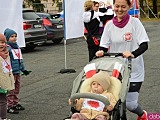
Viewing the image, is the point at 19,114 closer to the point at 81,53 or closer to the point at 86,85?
the point at 86,85

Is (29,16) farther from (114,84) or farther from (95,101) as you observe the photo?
(95,101)

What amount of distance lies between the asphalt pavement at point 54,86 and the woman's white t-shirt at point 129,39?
1.48 meters

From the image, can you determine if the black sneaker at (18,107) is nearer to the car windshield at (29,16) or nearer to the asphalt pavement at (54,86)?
the asphalt pavement at (54,86)

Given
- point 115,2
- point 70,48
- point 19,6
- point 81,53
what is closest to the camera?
point 115,2

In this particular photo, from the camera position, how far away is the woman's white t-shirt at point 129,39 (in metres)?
5.40

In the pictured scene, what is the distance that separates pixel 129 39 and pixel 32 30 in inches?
465

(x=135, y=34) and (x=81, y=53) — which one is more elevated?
(x=135, y=34)

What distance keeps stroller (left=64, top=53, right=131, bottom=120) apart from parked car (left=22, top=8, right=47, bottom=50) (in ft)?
36.9

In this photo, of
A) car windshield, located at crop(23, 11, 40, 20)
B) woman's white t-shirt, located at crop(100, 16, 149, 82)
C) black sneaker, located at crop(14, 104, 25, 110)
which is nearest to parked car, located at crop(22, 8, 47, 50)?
car windshield, located at crop(23, 11, 40, 20)

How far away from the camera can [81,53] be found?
16.2 metres

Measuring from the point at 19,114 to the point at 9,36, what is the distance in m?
1.36

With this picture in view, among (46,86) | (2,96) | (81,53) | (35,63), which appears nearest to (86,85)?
(2,96)

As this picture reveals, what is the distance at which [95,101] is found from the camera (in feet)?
16.1

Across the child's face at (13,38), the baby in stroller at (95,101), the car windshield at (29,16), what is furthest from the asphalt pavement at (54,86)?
the baby in stroller at (95,101)
